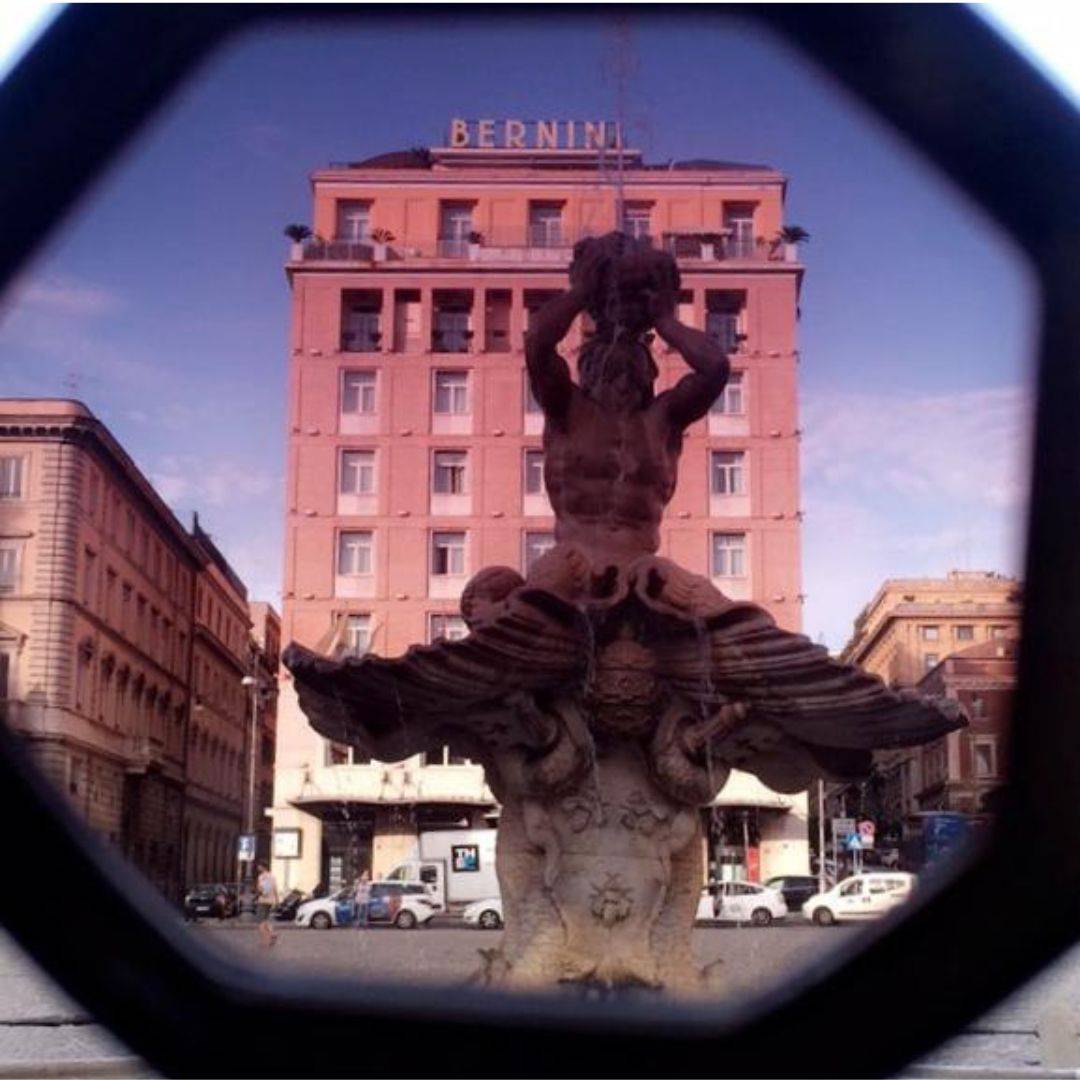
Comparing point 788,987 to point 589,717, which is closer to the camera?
point 788,987

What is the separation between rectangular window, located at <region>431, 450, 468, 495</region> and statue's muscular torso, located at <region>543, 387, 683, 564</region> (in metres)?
13.5

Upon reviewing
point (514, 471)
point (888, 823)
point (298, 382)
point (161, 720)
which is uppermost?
point (298, 382)

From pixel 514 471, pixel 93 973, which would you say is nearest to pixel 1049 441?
pixel 93 973

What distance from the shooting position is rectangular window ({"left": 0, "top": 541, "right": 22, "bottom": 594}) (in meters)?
19.9

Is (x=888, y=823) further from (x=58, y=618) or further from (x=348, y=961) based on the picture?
(x=58, y=618)

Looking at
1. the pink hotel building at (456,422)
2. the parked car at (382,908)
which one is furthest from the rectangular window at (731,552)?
the parked car at (382,908)

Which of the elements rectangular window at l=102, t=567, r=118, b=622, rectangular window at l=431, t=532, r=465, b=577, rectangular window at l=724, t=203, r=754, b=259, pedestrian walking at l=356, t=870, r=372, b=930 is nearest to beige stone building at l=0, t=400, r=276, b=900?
rectangular window at l=102, t=567, r=118, b=622

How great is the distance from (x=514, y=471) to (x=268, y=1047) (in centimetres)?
1422

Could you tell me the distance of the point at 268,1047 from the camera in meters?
3.47

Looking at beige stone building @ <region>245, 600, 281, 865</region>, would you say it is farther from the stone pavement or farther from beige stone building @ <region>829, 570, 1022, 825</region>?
the stone pavement

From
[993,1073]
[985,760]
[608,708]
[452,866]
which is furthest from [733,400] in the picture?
[985,760]

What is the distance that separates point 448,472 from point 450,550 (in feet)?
3.10

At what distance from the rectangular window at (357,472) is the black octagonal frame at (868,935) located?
655 inches

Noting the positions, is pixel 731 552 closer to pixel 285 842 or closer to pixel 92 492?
pixel 285 842
